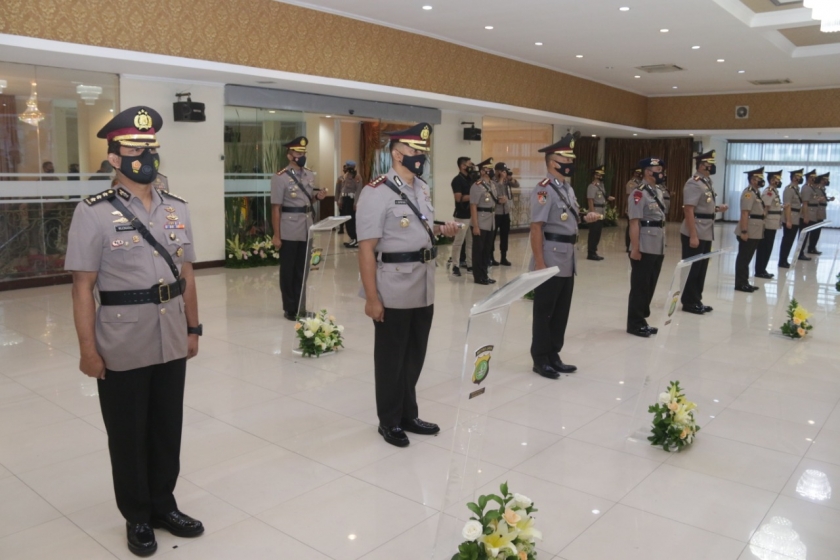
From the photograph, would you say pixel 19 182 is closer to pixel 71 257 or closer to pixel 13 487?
pixel 13 487

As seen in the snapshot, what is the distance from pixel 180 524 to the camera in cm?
290

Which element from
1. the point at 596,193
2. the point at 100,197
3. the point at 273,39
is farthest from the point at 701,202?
the point at 100,197

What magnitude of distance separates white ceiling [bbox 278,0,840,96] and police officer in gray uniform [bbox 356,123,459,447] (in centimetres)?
618

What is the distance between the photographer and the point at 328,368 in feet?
17.6

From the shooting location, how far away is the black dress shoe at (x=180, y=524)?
2902mm

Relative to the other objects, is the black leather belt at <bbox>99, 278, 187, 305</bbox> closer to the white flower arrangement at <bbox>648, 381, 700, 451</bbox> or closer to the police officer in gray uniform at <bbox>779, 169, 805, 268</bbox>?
the white flower arrangement at <bbox>648, 381, 700, 451</bbox>

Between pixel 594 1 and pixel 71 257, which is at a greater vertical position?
pixel 594 1

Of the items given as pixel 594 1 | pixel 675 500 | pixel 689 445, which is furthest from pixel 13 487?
pixel 594 1

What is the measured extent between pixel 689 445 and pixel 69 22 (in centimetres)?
749

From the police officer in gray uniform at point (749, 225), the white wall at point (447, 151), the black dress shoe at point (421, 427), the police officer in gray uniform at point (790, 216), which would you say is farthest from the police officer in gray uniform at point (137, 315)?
the white wall at point (447, 151)

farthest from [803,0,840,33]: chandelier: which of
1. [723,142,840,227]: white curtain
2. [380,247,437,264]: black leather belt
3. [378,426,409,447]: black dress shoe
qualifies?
[723,142,840,227]: white curtain

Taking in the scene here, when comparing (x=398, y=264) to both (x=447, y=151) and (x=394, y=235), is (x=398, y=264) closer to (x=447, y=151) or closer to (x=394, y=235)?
(x=394, y=235)

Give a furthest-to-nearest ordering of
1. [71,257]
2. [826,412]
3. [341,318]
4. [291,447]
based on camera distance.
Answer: [341,318] → [826,412] → [291,447] → [71,257]

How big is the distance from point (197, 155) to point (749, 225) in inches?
308
